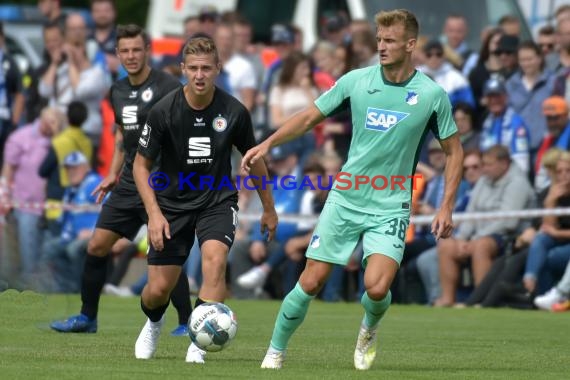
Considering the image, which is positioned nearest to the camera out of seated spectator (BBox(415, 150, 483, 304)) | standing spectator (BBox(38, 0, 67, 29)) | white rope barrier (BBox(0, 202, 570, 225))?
white rope barrier (BBox(0, 202, 570, 225))

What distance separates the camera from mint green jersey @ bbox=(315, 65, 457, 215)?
32.9 feet

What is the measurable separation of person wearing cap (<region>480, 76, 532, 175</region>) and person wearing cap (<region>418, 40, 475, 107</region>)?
2.29 ft

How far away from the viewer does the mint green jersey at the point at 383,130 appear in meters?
10.0

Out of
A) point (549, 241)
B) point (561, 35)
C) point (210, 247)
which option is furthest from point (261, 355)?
point (561, 35)

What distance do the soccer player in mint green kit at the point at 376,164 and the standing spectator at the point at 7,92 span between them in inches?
488

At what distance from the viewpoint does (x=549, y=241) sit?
16500mm

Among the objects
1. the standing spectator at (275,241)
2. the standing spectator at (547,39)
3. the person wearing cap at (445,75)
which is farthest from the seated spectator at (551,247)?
the standing spectator at (547,39)

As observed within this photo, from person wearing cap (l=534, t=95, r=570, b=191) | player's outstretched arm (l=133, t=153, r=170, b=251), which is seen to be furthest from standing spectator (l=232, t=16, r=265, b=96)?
player's outstretched arm (l=133, t=153, r=170, b=251)

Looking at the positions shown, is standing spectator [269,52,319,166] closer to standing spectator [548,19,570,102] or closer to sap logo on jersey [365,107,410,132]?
standing spectator [548,19,570,102]

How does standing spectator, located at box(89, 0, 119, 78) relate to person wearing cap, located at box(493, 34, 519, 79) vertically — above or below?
below

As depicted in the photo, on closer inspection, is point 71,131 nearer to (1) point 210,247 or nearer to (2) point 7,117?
(2) point 7,117

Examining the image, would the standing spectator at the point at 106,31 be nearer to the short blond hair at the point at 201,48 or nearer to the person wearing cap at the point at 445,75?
the person wearing cap at the point at 445,75

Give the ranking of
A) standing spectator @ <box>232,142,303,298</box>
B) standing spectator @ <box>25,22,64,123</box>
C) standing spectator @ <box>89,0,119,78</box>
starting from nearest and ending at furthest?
standing spectator @ <box>232,142,303,298</box>
standing spectator @ <box>89,0,119,78</box>
standing spectator @ <box>25,22,64,123</box>

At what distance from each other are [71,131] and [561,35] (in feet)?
21.9
